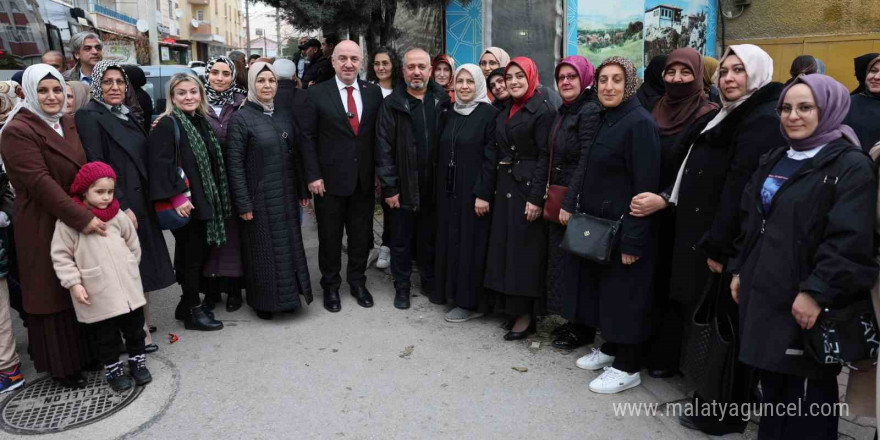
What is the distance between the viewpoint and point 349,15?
6.47 meters

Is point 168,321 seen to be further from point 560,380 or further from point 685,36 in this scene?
point 685,36

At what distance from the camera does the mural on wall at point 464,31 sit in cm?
870

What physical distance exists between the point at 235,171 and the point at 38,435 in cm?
204

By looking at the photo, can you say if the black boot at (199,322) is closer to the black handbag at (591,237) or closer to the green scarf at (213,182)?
the green scarf at (213,182)

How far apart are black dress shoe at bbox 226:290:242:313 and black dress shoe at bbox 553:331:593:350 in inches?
101

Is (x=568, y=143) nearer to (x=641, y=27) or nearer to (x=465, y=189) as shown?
(x=465, y=189)

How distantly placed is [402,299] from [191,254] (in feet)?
5.54

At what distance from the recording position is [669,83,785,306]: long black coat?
2.94 meters

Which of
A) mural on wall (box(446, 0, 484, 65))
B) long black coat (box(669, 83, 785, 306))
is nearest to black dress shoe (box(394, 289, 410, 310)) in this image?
long black coat (box(669, 83, 785, 306))

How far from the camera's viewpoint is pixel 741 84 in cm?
303

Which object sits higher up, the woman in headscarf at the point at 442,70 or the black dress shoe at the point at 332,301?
the woman in headscarf at the point at 442,70

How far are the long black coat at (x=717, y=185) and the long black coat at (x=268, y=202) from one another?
2770 mm

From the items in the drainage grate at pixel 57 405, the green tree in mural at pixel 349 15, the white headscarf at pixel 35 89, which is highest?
→ the green tree in mural at pixel 349 15

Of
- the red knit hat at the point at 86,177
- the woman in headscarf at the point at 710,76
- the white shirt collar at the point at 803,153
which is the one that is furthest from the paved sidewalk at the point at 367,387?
the woman in headscarf at the point at 710,76
